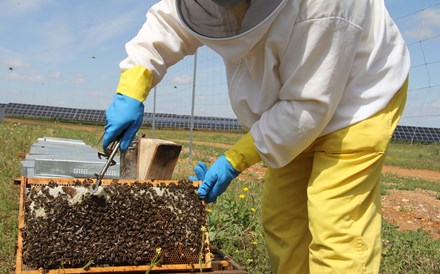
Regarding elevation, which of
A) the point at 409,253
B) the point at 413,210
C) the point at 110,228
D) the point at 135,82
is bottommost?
the point at 413,210

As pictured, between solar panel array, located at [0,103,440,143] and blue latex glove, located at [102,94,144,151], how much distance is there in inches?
969

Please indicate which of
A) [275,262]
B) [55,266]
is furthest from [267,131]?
[55,266]

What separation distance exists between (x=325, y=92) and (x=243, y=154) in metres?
0.71

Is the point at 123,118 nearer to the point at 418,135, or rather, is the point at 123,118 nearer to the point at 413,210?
the point at 413,210

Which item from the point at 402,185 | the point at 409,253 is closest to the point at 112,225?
the point at 409,253

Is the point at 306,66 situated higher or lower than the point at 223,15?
lower

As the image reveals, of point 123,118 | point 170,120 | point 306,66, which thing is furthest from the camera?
point 170,120

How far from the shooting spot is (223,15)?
6.66 feet

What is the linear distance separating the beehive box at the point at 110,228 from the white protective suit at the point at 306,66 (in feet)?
2.17

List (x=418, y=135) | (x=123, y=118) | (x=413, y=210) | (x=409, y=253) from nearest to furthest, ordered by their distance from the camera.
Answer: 1. (x=123, y=118)
2. (x=409, y=253)
3. (x=413, y=210)
4. (x=418, y=135)

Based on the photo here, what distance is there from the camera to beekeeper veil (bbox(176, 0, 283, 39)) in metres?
1.89

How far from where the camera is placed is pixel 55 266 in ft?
7.79

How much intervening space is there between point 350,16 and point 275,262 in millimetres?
1353

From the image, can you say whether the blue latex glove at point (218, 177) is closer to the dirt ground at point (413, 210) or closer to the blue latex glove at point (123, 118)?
the blue latex glove at point (123, 118)
